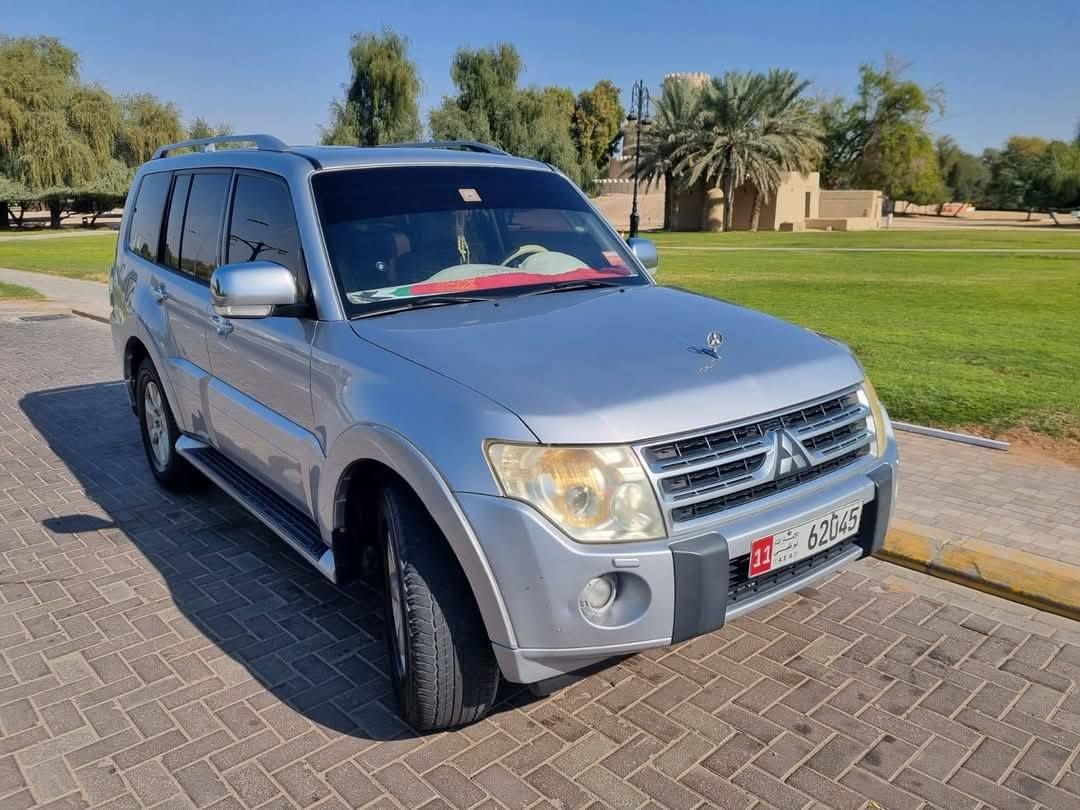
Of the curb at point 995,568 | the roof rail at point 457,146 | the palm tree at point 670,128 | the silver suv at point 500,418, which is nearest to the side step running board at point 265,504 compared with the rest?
the silver suv at point 500,418

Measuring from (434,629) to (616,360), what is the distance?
41.4 inches

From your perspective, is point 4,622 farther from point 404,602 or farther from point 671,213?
point 671,213

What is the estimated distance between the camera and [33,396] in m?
8.62

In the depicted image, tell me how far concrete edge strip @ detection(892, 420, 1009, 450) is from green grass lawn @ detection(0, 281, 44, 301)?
1680cm

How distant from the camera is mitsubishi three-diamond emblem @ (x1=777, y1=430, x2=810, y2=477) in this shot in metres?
2.86

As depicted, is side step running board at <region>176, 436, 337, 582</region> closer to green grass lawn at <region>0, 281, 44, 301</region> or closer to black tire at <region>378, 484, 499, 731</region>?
black tire at <region>378, 484, 499, 731</region>

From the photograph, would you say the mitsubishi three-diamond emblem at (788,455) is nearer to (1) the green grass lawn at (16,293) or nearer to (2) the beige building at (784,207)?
(1) the green grass lawn at (16,293)

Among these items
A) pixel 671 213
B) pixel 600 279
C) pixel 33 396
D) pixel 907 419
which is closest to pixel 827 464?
pixel 600 279

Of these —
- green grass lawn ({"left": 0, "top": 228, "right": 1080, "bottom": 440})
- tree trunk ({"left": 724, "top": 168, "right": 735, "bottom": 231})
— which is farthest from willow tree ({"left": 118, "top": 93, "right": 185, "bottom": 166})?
tree trunk ({"left": 724, "top": 168, "right": 735, "bottom": 231})

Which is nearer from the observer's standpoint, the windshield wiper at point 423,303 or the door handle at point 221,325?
the windshield wiper at point 423,303

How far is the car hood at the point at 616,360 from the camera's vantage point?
2594 mm

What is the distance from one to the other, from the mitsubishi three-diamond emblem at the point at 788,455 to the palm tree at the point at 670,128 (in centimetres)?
4840

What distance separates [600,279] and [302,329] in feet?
4.53

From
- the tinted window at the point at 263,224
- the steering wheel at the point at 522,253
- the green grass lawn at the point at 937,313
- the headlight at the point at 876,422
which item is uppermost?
the tinted window at the point at 263,224
